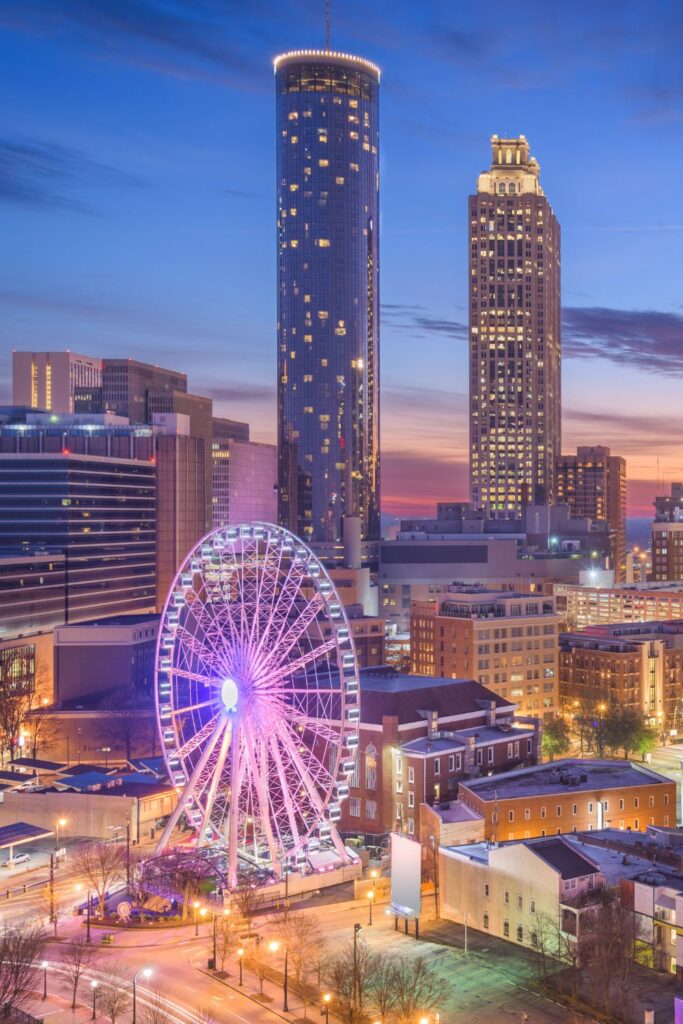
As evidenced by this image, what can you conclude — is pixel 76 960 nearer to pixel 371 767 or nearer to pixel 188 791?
pixel 188 791

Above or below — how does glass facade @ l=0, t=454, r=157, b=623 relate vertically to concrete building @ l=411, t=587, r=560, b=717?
above

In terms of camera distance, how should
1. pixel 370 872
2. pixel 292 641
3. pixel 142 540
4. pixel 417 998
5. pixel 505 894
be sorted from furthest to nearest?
pixel 142 540 → pixel 370 872 → pixel 292 641 → pixel 505 894 → pixel 417 998

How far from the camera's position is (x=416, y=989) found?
5675cm

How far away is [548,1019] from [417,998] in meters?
5.88

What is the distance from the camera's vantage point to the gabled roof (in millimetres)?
63750

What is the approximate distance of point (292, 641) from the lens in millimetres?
72000

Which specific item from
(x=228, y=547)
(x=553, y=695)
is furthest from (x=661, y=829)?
(x=553, y=695)

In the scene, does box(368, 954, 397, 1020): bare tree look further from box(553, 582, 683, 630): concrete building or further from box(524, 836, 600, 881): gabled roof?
box(553, 582, 683, 630): concrete building

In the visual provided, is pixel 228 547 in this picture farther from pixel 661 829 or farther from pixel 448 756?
pixel 661 829

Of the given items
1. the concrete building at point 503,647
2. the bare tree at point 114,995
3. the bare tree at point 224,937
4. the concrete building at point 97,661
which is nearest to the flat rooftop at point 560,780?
the bare tree at point 224,937

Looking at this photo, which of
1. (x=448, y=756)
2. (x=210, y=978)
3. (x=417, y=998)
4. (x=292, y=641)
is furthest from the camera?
(x=448, y=756)

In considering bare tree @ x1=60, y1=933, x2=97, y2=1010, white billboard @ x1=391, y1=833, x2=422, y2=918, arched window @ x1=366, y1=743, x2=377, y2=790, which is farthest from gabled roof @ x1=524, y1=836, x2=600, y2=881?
arched window @ x1=366, y1=743, x2=377, y2=790

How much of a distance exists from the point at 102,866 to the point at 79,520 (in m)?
95.7

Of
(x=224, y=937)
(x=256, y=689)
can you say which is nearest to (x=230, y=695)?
(x=256, y=689)
